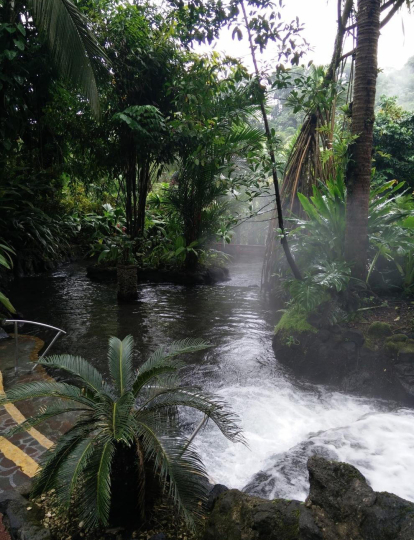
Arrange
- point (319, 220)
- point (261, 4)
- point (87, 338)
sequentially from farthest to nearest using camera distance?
1. point (87, 338)
2. point (319, 220)
3. point (261, 4)

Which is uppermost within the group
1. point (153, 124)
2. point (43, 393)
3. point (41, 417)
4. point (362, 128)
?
point (153, 124)

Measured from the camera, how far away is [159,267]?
11.2 m

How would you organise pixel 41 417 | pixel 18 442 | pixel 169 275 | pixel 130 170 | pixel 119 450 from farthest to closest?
pixel 169 275, pixel 130 170, pixel 18 442, pixel 41 417, pixel 119 450

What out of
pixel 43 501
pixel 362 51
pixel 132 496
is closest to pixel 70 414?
pixel 43 501

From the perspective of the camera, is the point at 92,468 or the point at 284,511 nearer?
the point at 284,511

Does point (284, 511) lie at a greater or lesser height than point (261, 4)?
lesser

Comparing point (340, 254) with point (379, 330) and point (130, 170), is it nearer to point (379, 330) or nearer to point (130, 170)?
point (379, 330)

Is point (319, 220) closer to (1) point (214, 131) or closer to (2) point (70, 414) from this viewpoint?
(1) point (214, 131)

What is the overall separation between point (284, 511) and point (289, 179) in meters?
5.66

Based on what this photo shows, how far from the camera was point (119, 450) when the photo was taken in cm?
228

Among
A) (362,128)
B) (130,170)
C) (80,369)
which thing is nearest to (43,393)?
(80,369)

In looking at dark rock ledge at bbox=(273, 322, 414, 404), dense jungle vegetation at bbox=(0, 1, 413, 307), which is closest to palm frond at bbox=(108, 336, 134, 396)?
dense jungle vegetation at bbox=(0, 1, 413, 307)

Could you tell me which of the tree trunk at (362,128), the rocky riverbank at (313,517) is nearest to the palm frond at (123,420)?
the rocky riverbank at (313,517)

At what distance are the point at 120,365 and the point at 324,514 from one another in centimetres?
149
